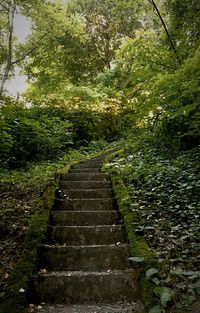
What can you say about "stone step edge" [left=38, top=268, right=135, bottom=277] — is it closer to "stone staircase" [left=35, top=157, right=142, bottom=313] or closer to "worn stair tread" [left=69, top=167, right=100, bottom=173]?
"stone staircase" [left=35, top=157, right=142, bottom=313]

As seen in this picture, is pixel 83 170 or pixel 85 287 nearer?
pixel 85 287

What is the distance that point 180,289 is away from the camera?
3.09 m

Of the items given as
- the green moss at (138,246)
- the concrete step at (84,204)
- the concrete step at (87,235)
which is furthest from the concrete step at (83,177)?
the concrete step at (87,235)

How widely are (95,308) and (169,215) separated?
198cm

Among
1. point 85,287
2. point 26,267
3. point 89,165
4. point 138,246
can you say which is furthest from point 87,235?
point 89,165

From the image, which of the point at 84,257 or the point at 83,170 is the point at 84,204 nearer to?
the point at 84,257

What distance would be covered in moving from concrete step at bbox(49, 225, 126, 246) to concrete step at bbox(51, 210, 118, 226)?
360mm

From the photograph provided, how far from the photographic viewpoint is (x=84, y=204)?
209 inches

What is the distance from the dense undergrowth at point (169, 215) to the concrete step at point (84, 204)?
1.40ft

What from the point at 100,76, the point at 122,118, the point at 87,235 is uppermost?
the point at 100,76

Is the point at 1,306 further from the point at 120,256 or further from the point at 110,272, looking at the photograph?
the point at 120,256

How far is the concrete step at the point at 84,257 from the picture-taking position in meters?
3.79

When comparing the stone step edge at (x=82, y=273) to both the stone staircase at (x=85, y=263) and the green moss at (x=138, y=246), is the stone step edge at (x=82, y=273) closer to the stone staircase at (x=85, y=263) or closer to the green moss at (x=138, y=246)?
the stone staircase at (x=85, y=263)

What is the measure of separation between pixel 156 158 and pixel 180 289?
4.56m
